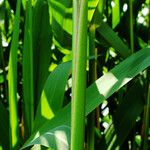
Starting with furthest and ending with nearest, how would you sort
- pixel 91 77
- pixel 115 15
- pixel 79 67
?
pixel 115 15, pixel 91 77, pixel 79 67

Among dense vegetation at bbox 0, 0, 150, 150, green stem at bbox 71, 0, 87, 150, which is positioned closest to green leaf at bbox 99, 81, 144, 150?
dense vegetation at bbox 0, 0, 150, 150

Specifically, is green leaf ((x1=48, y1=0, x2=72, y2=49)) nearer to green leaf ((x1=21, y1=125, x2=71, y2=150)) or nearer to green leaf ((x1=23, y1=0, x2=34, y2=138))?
green leaf ((x1=23, y1=0, x2=34, y2=138))

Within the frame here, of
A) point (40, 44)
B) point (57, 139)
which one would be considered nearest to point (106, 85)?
point (57, 139)

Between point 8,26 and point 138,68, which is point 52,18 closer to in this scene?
point 138,68

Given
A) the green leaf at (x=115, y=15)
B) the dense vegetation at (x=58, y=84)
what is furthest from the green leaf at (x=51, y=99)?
the green leaf at (x=115, y=15)

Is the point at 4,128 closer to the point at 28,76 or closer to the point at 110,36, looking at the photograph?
the point at 28,76

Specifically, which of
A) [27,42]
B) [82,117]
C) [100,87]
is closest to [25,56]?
[27,42]
